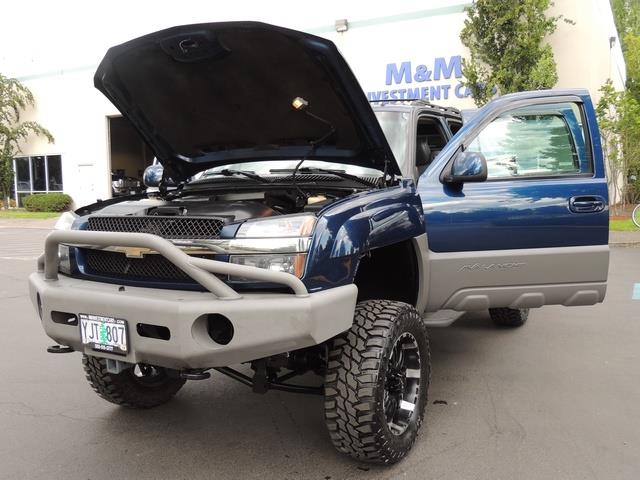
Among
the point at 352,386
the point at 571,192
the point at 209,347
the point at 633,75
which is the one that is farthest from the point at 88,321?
the point at 633,75

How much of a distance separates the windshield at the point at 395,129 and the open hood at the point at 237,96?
554 mm

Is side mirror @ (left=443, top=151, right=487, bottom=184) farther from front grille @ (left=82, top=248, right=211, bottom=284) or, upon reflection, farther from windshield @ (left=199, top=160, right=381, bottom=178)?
front grille @ (left=82, top=248, right=211, bottom=284)

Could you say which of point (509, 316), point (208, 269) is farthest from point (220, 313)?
point (509, 316)

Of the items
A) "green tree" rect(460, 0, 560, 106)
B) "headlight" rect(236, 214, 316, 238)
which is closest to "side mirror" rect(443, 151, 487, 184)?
"headlight" rect(236, 214, 316, 238)

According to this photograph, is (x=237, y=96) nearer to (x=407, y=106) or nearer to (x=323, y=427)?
(x=407, y=106)

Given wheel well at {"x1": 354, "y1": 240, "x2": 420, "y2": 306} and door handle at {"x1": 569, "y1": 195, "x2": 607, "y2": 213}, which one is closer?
wheel well at {"x1": 354, "y1": 240, "x2": 420, "y2": 306}

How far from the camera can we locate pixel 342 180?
3471 mm

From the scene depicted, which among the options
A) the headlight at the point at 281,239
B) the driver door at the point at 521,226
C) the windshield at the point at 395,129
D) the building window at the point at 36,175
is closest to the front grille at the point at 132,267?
the headlight at the point at 281,239

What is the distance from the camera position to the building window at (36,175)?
86.4 ft

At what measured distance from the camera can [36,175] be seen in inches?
1066

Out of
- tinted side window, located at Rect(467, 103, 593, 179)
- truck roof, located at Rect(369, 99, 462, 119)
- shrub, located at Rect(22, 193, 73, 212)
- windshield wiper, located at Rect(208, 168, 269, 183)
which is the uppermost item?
truck roof, located at Rect(369, 99, 462, 119)

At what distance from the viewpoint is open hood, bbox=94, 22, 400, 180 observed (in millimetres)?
2918

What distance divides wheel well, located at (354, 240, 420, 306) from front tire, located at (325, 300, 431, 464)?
1.82 feet

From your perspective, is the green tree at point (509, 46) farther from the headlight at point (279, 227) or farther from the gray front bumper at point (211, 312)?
the gray front bumper at point (211, 312)
